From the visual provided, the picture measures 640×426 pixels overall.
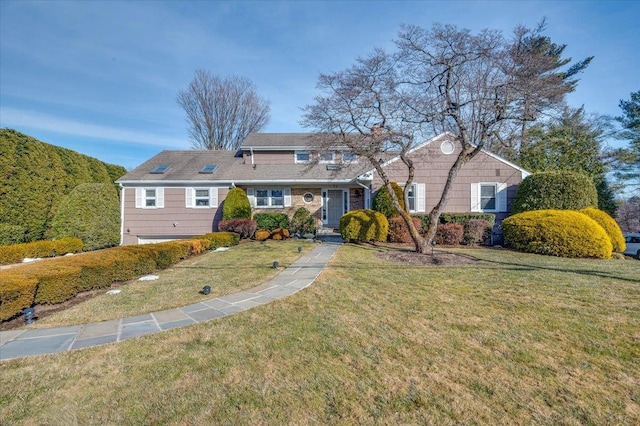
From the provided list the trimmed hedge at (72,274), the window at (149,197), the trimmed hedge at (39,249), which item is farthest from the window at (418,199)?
the trimmed hedge at (39,249)

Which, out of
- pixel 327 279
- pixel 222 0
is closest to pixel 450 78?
pixel 327 279

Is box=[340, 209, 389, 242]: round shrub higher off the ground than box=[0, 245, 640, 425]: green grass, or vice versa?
box=[340, 209, 389, 242]: round shrub

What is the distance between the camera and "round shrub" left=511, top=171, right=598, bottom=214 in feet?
36.6

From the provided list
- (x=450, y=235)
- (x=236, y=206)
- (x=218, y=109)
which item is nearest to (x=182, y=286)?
(x=236, y=206)

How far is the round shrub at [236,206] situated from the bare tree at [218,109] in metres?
13.4

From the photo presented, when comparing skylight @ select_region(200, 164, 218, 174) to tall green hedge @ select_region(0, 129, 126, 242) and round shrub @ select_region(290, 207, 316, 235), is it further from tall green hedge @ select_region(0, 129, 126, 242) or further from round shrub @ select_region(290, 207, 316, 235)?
tall green hedge @ select_region(0, 129, 126, 242)

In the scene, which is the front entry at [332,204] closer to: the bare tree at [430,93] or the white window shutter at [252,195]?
the white window shutter at [252,195]

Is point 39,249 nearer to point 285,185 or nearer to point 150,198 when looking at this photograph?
point 150,198

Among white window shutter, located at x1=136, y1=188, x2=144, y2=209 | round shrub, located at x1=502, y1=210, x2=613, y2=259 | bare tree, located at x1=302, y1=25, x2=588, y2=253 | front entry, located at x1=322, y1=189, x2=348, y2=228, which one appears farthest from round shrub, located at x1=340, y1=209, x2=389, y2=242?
white window shutter, located at x1=136, y1=188, x2=144, y2=209

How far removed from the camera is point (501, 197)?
13609 mm

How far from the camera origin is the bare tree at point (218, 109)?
25.4 meters

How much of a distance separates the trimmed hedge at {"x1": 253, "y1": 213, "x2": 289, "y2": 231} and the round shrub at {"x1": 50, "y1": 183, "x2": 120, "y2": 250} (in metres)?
6.28

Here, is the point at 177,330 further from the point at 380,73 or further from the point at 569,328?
the point at 380,73

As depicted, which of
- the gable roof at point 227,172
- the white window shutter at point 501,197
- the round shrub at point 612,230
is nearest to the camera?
the round shrub at point 612,230
